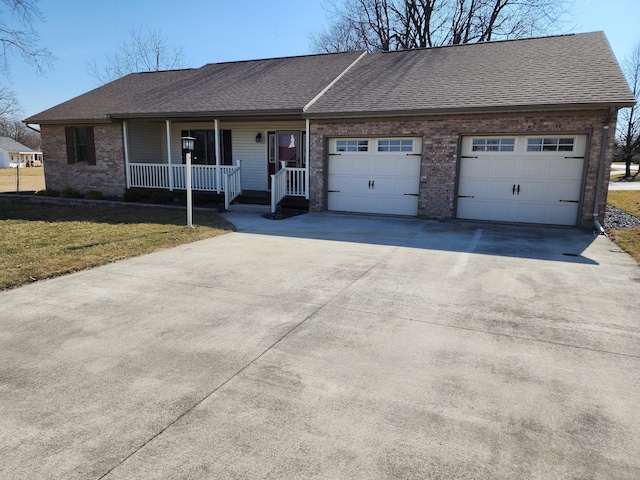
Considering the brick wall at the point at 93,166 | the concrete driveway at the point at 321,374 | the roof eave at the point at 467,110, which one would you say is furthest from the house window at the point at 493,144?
the brick wall at the point at 93,166

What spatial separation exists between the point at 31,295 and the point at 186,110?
10098mm

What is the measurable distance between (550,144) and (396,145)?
388 centimetres

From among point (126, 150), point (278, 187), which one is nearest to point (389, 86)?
point (278, 187)

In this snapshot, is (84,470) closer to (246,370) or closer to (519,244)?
(246,370)

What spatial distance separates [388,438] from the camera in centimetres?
259

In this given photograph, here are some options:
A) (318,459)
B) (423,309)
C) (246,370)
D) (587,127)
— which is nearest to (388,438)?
(318,459)

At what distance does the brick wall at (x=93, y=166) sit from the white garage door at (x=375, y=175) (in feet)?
27.9

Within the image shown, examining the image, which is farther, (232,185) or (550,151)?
(232,185)

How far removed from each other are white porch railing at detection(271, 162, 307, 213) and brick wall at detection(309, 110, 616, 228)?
46cm

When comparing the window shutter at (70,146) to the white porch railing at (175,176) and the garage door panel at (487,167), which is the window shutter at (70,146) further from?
the garage door panel at (487,167)

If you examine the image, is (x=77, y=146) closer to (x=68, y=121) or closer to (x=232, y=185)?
(x=68, y=121)

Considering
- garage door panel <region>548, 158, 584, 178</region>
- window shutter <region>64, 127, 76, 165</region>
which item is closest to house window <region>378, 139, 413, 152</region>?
garage door panel <region>548, 158, 584, 178</region>

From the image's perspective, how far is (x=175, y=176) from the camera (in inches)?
601

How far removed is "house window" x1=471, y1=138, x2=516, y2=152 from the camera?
35.7ft
